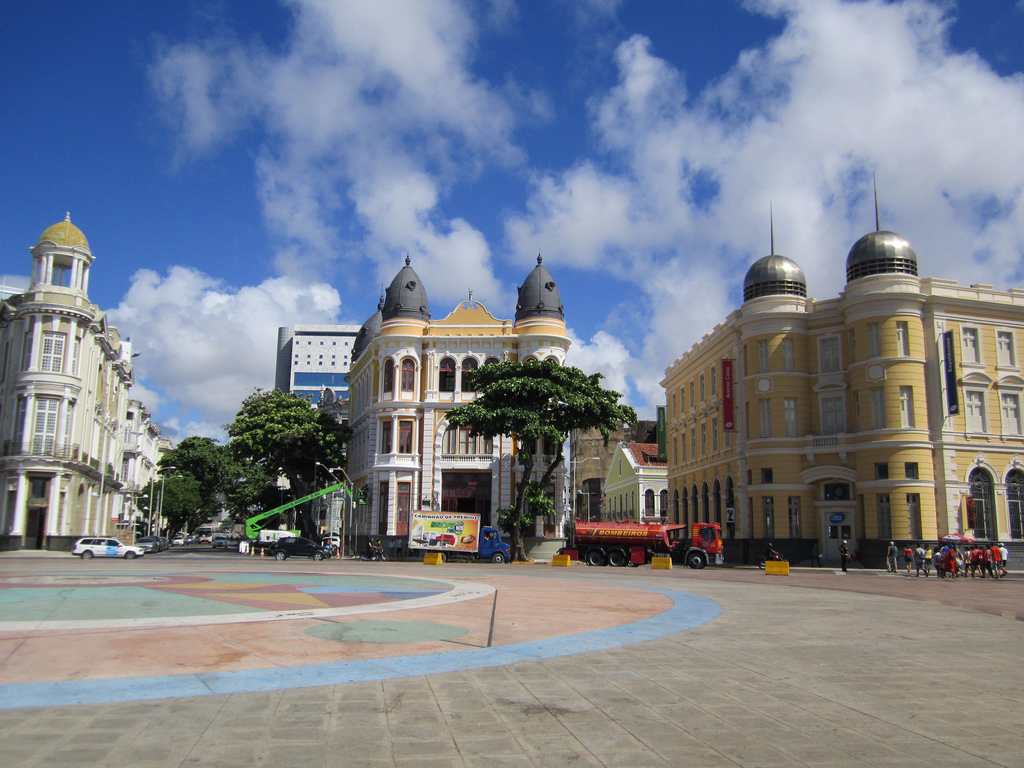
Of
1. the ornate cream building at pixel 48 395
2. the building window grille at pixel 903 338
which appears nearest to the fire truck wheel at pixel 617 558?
the building window grille at pixel 903 338

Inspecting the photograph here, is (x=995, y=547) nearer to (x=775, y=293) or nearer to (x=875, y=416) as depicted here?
(x=875, y=416)

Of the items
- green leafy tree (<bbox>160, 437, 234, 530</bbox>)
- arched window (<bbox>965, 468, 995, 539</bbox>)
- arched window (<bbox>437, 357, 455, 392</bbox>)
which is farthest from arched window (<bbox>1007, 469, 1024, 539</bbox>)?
green leafy tree (<bbox>160, 437, 234, 530</bbox>)

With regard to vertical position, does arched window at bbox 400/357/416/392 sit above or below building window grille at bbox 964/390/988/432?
above

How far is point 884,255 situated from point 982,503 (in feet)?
48.9

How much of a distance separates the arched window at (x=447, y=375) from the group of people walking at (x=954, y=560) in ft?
101

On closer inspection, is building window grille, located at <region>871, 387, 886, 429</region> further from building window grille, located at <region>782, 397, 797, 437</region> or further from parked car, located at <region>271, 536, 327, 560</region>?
parked car, located at <region>271, 536, 327, 560</region>

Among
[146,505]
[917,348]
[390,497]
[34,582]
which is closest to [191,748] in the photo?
[34,582]

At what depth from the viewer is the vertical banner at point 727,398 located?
166 feet

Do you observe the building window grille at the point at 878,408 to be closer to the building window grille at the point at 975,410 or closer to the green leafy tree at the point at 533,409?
the building window grille at the point at 975,410

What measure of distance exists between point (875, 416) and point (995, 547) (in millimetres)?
9121

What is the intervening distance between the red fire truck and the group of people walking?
30.6ft

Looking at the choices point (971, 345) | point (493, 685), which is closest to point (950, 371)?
point (971, 345)

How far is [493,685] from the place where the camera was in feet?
30.3

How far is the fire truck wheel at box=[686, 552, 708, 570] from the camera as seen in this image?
44.4 meters
